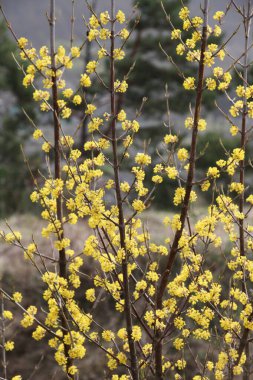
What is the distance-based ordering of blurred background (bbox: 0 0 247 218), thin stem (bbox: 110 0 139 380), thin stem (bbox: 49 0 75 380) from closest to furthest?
thin stem (bbox: 110 0 139 380) < thin stem (bbox: 49 0 75 380) < blurred background (bbox: 0 0 247 218)

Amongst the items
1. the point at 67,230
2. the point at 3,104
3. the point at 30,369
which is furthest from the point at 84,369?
the point at 3,104

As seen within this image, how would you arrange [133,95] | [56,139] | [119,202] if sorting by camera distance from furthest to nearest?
[133,95] < [56,139] < [119,202]

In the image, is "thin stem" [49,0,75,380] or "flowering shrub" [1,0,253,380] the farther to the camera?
"thin stem" [49,0,75,380]

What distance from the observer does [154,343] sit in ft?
11.7

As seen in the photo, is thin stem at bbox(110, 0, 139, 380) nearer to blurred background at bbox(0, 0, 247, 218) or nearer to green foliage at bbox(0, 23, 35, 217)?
blurred background at bbox(0, 0, 247, 218)

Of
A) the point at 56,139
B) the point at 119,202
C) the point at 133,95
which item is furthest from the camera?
the point at 133,95

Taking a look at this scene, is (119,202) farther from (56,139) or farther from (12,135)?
(12,135)

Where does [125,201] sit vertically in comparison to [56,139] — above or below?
below

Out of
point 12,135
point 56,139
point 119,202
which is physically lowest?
point 119,202

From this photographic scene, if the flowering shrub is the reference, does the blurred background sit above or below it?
above

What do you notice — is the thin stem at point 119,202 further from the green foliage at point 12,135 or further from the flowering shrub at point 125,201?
the green foliage at point 12,135

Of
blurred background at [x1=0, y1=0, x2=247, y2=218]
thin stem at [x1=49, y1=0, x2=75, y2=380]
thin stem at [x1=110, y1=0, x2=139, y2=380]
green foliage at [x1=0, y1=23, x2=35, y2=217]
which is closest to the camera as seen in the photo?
thin stem at [x1=110, y1=0, x2=139, y2=380]

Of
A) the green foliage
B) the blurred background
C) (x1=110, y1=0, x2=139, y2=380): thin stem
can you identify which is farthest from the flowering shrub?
the green foliage

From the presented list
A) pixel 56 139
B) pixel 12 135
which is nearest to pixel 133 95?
pixel 12 135
